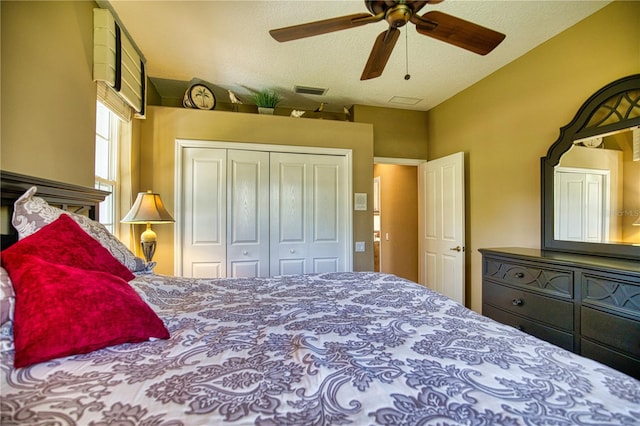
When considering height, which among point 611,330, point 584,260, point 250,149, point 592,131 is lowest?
point 611,330

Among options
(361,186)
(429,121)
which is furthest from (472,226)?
(429,121)

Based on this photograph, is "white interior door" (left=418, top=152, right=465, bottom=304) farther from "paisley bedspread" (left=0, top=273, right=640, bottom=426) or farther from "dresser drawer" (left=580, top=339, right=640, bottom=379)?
"paisley bedspread" (left=0, top=273, right=640, bottom=426)

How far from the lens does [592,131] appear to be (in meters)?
2.09

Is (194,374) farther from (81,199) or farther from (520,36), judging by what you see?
(520,36)

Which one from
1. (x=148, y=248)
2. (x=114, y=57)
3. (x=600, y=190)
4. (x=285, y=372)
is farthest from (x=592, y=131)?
(x=148, y=248)

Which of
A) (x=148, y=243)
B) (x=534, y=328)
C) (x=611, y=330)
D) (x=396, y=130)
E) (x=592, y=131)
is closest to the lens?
(x=611, y=330)

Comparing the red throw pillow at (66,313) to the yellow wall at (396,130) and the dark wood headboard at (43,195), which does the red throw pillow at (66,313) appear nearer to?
the dark wood headboard at (43,195)

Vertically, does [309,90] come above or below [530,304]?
above

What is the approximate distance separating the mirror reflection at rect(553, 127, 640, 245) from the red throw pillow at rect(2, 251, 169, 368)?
274cm

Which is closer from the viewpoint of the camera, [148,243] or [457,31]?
[457,31]

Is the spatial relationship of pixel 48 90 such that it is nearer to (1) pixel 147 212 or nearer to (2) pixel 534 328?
(1) pixel 147 212

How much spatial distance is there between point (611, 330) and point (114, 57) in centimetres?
362

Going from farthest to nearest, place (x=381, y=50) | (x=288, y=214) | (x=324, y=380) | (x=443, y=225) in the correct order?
(x=443, y=225) < (x=288, y=214) < (x=381, y=50) < (x=324, y=380)

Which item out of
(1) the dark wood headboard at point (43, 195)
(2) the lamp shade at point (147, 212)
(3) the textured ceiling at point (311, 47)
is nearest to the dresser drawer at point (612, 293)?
(3) the textured ceiling at point (311, 47)
